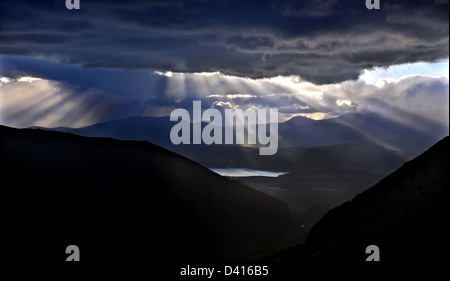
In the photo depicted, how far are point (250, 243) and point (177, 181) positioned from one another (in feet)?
64.6

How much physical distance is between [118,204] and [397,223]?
51382 mm

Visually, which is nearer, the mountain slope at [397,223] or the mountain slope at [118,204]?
the mountain slope at [397,223]

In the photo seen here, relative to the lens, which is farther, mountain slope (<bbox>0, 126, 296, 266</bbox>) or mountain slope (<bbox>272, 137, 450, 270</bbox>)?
mountain slope (<bbox>0, 126, 296, 266</bbox>)

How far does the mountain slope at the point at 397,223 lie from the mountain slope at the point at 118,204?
2895 centimetres

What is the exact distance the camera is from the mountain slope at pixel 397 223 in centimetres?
3775

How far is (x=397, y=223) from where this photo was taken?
1767 inches

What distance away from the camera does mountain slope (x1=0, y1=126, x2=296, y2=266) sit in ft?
225

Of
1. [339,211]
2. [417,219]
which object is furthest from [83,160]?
[417,219]

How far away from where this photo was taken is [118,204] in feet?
269

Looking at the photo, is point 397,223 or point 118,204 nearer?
point 397,223

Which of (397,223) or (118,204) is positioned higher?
(118,204)

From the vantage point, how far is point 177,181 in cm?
9656

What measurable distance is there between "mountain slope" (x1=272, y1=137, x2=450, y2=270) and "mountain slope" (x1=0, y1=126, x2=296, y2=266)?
29.0 meters
